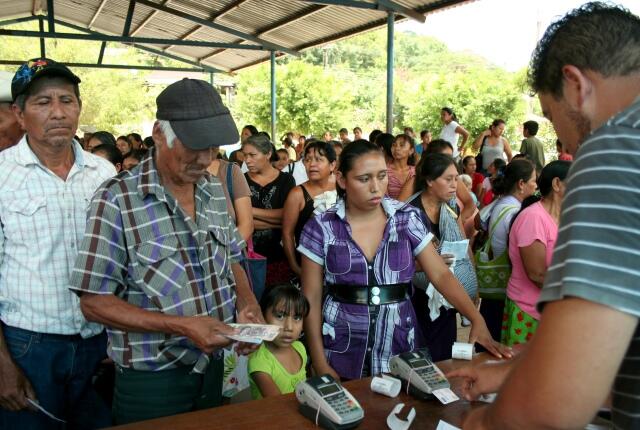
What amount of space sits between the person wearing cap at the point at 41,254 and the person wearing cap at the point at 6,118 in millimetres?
262

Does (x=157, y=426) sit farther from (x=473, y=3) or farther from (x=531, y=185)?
(x=473, y=3)

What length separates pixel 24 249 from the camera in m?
1.93

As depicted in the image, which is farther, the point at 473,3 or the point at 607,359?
the point at 473,3

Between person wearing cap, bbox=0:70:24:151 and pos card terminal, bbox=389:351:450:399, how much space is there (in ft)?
5.69

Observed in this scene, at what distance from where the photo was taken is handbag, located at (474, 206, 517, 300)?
3516 mm

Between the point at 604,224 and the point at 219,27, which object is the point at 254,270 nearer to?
the point at 604,224

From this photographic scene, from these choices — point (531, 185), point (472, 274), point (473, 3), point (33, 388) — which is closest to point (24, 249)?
point (33, 388)

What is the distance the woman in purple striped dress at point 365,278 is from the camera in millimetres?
2318

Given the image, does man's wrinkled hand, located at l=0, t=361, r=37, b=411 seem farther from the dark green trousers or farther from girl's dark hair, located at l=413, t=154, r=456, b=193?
girl's dark hair, located at l=413, t=154, r=456, b=193

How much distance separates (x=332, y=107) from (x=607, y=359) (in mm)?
23110

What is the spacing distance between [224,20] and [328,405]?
12649 millimetres

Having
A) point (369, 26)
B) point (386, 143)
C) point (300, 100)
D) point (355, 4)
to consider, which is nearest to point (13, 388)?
point (386, 143)

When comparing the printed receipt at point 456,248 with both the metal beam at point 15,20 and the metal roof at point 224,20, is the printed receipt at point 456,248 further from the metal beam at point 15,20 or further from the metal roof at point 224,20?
the metal beam at point 15,20

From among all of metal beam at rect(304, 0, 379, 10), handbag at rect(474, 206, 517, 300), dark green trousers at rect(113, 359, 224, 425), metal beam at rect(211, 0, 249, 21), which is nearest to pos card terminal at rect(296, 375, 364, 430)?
dark green trousers at rect(113, 359, 224, 425)
